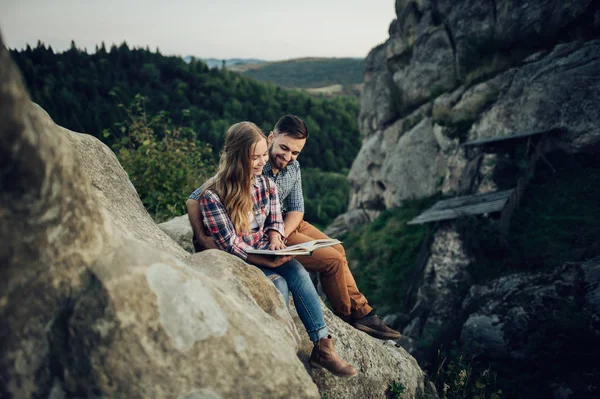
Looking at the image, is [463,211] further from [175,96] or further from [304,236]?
[175,96]

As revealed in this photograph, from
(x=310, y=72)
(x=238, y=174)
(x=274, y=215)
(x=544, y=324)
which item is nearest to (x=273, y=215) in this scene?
(x=274, y=215)

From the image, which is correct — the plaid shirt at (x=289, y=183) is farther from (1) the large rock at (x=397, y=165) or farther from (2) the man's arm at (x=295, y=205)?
(1) the large rock at (x=397, y=165)

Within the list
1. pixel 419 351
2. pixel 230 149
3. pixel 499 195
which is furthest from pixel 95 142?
pixel 499 195

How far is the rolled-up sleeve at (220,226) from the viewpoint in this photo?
9.11ft

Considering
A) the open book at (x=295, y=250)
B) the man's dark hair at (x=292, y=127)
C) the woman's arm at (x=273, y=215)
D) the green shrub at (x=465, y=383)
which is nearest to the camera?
the open book at (x=295, y=250)

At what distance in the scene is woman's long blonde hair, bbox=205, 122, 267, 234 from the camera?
2814 millimetres

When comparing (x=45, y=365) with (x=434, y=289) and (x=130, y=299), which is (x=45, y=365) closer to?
(x=130, y=299)

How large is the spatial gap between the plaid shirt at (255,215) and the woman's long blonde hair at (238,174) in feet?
0.17

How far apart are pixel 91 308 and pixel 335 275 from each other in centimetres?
207

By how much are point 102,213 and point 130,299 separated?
39 cm

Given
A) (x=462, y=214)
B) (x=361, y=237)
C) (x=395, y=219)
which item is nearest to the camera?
(x=462, y=214)

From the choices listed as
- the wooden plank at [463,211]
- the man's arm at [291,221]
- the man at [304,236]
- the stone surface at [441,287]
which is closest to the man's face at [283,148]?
the man at [304,236]

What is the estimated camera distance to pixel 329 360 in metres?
2.68

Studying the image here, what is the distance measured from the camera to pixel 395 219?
11891 millimetres
